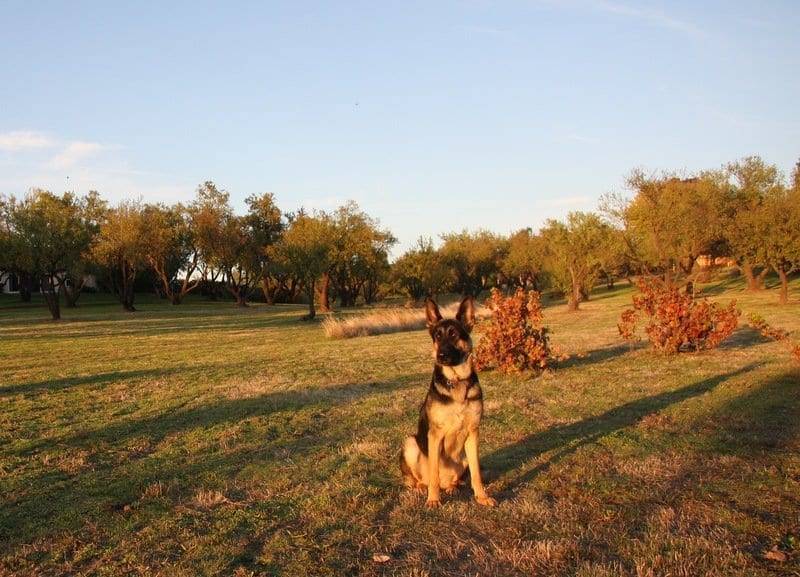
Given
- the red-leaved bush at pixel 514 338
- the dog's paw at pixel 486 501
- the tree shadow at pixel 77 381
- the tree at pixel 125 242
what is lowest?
the dog's paw at pixel 486 501

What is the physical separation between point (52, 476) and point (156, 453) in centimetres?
116

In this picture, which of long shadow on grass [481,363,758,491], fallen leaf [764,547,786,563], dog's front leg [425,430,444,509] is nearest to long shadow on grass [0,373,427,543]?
dog's front leg [425,430,444,509]

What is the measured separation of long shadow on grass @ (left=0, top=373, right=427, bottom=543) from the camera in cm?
557

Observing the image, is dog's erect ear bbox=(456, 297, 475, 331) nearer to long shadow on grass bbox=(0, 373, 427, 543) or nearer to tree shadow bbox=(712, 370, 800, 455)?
long shadow on grass bbox=(0, 373, 427, 543)

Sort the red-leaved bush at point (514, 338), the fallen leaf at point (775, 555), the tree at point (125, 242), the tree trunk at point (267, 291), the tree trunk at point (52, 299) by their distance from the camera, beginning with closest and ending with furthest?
the fallen leaf at point (775, 555) < the red-leaved bush at point (514, 338) < the tree trunk at point (52, 299) < the tree at point (125, 242) < the tree trunk at point (267, 291)

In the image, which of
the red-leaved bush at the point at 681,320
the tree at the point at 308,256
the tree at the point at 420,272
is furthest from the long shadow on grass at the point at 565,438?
the tree at the point at 420,272

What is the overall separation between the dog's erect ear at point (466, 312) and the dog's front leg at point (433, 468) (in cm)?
104

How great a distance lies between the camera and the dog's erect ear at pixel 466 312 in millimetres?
5829

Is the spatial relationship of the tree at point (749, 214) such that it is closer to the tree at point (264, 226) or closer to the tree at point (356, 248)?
the tree at point (356, 248)

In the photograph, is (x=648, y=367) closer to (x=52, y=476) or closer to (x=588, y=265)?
(x=52, y=476)

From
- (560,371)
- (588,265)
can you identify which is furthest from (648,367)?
(588,265)

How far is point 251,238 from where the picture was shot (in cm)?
6525

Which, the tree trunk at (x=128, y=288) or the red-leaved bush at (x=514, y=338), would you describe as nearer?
the red-leaved bush at (x=514, y=338)

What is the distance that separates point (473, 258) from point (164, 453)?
57.3m
